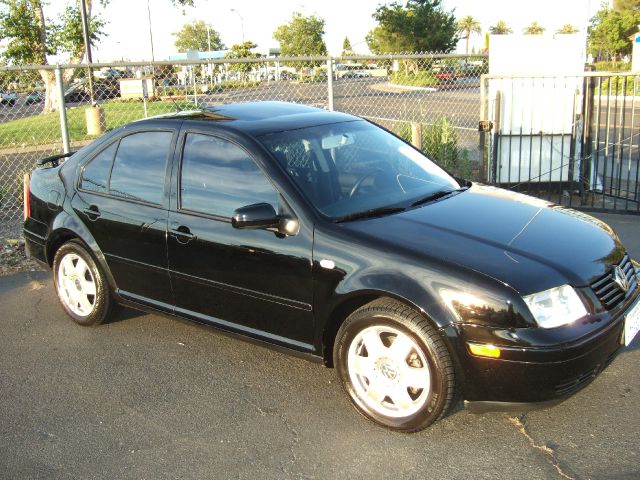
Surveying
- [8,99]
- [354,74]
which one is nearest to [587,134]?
[354,74]

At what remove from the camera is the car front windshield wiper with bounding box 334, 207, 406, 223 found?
3784 mm

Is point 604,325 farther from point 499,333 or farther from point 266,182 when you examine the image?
point 266,182

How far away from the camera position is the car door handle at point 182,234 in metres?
4.21

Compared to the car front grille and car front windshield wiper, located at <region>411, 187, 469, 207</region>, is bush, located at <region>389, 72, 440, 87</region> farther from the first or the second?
the car front grille

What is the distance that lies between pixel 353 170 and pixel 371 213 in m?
0.47

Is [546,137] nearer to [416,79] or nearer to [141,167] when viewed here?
[416,79]

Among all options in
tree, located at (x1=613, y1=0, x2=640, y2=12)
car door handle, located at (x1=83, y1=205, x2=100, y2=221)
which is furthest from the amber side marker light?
tree, located at (x1=613, y1=0, x2=640, y2=12)

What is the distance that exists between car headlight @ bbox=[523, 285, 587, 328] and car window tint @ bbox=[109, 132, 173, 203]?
249 centimetres

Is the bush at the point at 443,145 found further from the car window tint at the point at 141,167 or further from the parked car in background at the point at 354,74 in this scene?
the car window tint at the point at 141,167

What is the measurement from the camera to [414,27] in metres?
45.6

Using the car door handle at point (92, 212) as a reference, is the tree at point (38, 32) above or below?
above

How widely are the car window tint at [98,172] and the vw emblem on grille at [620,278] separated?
341 centimetres

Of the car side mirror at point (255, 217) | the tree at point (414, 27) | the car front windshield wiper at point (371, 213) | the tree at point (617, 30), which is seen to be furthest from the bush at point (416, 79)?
the tree at point (617, 30)

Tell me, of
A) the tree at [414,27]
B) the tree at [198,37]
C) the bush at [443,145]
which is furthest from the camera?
the tree at [198,37]
